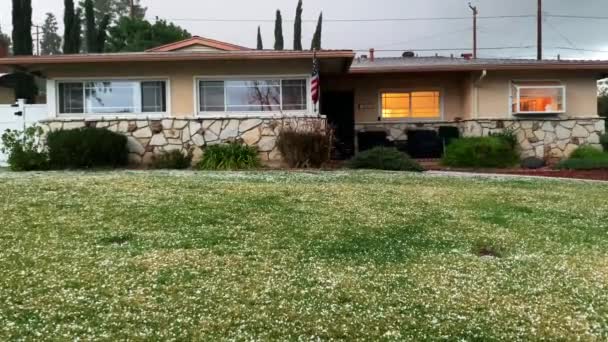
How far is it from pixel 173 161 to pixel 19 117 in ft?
16.4

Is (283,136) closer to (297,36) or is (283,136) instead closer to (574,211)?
(574,211)

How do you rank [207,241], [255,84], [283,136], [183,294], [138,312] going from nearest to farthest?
[138,312] < [183,294] < [207,241] < [283,136] < [255,84]

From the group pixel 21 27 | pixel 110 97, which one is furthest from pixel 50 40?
pixel 110 97

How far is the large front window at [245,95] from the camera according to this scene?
47.7 ft

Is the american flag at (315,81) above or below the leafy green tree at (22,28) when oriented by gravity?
below

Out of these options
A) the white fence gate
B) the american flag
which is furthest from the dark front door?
the white fence gate

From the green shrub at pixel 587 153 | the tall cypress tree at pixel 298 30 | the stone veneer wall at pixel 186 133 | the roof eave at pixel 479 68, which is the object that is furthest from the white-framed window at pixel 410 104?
the tall cypress tree at pixel 298 30

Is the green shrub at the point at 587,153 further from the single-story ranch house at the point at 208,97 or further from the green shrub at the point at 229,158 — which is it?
the green shrub at the point at 229,158

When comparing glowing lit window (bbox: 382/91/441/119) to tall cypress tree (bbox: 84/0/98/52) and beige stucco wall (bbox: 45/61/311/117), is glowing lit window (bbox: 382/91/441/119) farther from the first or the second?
tall cypress tree (bbox: 84/0/98/52)

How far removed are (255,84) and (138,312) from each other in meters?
11.2

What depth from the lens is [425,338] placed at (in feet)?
11.8

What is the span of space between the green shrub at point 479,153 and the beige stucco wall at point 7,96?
19906mm

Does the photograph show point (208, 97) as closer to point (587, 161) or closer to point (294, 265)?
point (587, 161)

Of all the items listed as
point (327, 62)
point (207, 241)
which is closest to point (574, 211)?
point (207, 241)
